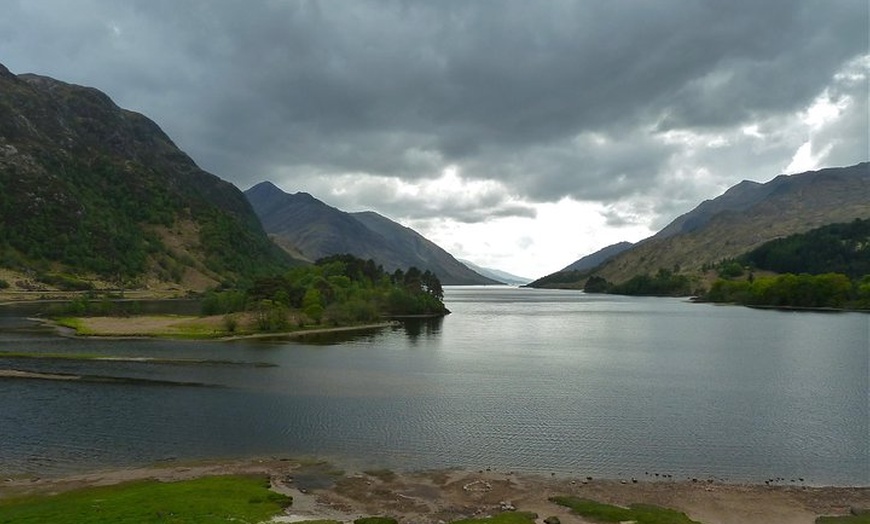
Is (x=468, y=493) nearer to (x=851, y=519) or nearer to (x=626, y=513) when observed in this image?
(x=626, y=513)

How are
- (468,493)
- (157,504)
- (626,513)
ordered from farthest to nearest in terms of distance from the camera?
(468,493)
(626,513)
(157,504)

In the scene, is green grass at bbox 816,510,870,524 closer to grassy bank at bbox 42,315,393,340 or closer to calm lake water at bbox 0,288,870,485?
calm lake water at bbox 0,288,870,485

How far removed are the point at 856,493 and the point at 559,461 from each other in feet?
61.4

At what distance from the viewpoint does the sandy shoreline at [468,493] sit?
3384 centimetres

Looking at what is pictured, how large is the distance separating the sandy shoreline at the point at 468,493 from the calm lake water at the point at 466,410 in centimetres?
266

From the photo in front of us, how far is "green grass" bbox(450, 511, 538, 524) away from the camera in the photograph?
31.1 metres

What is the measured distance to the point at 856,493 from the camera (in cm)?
3759

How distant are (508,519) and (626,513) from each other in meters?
6.97

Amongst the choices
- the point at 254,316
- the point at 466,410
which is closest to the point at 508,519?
the point at 466,410

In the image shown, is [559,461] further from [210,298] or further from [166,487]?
[210,298]

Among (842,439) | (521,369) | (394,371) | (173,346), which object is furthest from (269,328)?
(842,439)

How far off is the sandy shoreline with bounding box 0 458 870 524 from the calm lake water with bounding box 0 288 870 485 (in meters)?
2.66

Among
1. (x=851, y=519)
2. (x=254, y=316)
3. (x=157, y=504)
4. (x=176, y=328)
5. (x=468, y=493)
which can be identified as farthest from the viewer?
(x=254, y=316)

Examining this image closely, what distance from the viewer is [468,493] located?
37.1m
